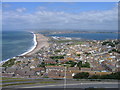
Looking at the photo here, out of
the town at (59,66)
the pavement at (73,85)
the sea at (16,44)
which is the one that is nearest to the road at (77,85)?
the pavement at (73,85)

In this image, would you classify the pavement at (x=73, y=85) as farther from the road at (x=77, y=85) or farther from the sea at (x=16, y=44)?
the sea at (x=16, y=44)

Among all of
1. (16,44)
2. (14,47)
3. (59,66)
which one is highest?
(16,44)

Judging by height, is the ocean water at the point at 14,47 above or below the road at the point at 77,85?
above

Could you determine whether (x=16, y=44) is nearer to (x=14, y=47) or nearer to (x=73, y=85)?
(x=14, y=47)

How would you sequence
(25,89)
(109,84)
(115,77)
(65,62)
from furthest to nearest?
(65,62), (115,77), (109,84), (25,89)

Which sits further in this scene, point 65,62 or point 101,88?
point 65,62

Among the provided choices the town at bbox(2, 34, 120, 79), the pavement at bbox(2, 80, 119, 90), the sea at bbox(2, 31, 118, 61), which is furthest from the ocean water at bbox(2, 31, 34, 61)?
the pavement at bbox(2, 80, 119, 90)

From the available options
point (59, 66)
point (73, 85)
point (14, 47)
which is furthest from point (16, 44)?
point (73, 85)

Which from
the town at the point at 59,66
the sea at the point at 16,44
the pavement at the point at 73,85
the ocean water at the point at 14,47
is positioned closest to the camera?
the pavement at the point at 73,85

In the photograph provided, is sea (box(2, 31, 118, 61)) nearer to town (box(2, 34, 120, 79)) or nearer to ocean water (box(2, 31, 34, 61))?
ocean water (box(2, 31, 34, 61))

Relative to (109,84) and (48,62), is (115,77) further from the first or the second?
(48,62)

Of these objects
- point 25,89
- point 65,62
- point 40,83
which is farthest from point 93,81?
point 65,62
